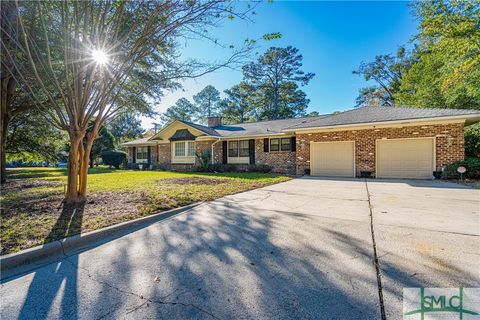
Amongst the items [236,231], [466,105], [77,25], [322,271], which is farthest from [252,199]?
[466,105]

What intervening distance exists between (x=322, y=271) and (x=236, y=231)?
1.58 meters

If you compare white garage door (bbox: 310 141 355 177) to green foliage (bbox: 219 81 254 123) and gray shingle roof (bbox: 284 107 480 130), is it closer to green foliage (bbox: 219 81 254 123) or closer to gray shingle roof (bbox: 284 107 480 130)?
gray shingle roof (bbox: 284 107 480 130)

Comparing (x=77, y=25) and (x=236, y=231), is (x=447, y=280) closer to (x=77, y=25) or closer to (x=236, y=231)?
(x=236, y=231)

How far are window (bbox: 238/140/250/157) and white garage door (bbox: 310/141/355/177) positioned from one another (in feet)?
16.0

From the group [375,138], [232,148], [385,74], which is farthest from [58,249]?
[385,74]

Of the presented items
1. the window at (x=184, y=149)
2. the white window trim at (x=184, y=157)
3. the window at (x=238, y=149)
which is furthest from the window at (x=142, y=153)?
the window at (x=238, y=149)

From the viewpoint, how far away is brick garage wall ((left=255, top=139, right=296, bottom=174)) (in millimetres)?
13875

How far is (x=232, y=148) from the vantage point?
16547 millimetres

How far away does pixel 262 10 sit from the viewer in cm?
521

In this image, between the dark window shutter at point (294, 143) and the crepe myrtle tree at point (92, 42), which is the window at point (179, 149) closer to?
the dark window shutter at point (294, 143)

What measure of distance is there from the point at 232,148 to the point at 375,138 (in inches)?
364

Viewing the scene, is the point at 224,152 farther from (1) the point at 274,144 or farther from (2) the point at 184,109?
(2) the point at 184,109

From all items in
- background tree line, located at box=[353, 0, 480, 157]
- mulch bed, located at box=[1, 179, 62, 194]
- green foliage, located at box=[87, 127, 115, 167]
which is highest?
background tree line, located at box=[353, 0, 480, 157]

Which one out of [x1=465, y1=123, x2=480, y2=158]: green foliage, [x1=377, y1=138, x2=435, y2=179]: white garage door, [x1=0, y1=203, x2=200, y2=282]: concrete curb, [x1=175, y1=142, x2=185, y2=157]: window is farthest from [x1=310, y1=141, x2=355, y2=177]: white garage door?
[x1=175, y1=142, x2=185, y2=157]: window
